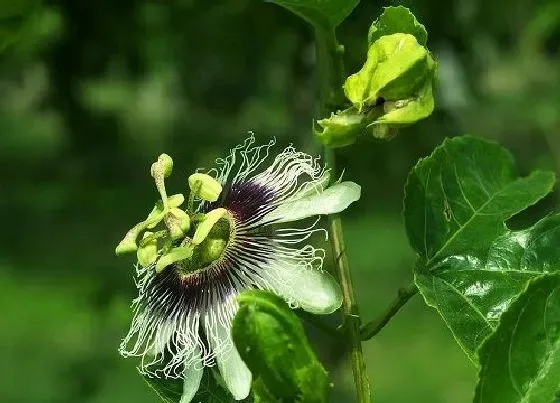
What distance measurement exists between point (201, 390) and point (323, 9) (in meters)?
0.30

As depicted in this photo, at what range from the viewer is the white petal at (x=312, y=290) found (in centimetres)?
74

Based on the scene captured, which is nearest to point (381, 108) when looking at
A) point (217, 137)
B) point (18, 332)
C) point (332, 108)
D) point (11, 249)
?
point (332, 108)

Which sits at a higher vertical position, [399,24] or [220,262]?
[399,24]

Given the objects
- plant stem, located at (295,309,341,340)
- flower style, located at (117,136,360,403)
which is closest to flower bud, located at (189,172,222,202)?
flower style, located at (117,136,360,403)

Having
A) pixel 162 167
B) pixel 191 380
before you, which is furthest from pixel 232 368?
pixel 162 167

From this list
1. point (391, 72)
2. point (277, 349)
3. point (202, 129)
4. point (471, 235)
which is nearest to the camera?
point (277, 349)

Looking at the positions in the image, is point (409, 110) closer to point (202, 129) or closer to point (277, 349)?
point (277, 349)

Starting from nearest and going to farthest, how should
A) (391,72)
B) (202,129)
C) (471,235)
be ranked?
1. (391,72)
2. (471,235)
3. (202,129)

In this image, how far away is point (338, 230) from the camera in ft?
2.59

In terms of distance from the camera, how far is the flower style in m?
0.75

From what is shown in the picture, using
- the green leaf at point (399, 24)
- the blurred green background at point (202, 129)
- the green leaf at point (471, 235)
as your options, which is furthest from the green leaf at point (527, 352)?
the blurred green background at point (202, 129)

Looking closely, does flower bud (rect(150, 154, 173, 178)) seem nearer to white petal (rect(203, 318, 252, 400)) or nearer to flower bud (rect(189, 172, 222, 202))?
flower bud (rect(189, 172, 222, 202))

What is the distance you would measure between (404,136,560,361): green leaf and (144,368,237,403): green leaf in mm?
165

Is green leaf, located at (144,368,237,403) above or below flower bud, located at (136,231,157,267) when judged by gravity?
below
